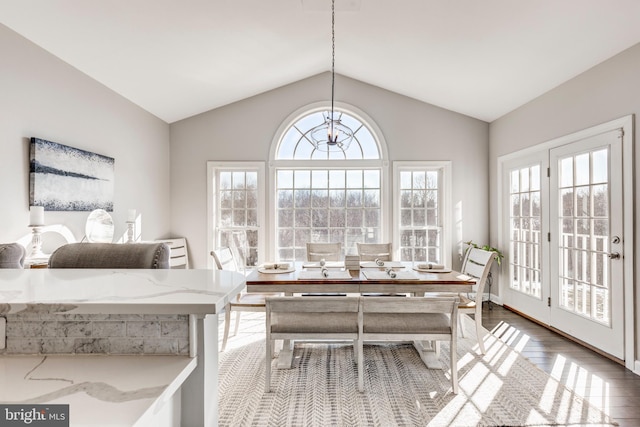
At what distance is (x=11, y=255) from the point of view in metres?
1.85

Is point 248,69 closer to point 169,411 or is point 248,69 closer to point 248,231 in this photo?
point 248,231

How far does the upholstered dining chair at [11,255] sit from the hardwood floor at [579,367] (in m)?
3.55

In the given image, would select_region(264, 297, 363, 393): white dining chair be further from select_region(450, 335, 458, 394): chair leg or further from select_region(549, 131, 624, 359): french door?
select_region(549, 131, 624, 359): french door

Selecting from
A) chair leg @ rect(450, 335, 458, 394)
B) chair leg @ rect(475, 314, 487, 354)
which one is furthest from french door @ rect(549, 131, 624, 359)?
chair leg @ rect(450, 335, 458, 394)

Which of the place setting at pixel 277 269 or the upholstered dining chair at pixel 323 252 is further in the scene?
the upholstered dining chair at pixel 323 252

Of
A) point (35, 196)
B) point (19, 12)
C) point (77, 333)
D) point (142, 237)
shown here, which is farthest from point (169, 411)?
point (142, 237)

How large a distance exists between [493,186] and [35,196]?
16.5 ft

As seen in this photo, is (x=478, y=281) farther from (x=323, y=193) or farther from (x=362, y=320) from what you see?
(x=323, y=193)

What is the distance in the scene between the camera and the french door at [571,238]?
9.35 feet

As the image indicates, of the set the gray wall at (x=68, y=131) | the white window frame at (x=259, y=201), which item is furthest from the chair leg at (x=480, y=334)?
the gray wall at (x=68, y=131)

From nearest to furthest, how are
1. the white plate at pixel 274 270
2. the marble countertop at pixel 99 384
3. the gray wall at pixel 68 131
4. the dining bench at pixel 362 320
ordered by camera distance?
the marble countertop at pixel 99 384 → the dining bench at pixel 362 320 → the gray wall at pixel 68 131 → the white plate at pixel 274 270

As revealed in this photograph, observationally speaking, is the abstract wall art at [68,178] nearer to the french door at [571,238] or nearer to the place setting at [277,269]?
the place setting at [277,269]

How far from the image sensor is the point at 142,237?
13.6ft

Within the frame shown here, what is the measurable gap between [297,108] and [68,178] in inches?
112
